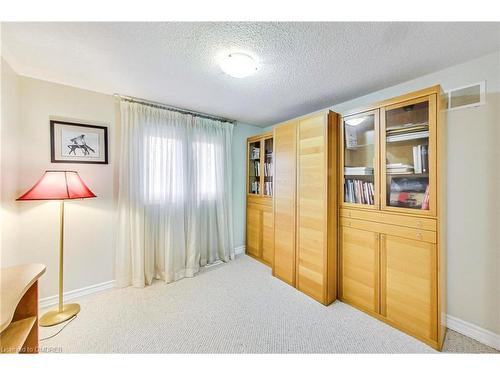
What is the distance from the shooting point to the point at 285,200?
2496 mm

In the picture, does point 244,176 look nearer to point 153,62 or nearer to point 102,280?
point 153,62

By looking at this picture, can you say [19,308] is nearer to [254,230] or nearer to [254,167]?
[254,230]

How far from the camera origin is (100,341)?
5.02 feet

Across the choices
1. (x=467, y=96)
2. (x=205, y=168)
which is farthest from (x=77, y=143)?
(x=467, y=96)

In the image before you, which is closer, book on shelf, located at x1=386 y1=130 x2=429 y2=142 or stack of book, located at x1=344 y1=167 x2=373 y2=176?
book on shelf, located at x1=386 y1=130 x2=429 y2=142

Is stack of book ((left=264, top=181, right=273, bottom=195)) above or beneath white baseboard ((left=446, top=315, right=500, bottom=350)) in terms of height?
above

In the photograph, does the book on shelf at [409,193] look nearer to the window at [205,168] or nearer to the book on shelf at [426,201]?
the book on shelf at [426,201]

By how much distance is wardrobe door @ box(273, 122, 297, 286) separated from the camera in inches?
94.6

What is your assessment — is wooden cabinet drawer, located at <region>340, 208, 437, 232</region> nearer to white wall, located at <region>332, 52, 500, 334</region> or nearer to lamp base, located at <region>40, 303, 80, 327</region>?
white wall, located at <region>332, 52, 500, 334</region>

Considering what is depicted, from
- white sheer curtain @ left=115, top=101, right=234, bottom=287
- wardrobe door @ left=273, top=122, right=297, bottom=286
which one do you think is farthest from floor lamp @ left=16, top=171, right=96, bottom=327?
wardrobe door @ left=273, top=122, right=297, bottom=286

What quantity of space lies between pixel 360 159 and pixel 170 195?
235 cm

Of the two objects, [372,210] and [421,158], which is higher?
[421,158]

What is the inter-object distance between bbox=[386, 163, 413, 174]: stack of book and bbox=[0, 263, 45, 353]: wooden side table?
8.65 feet
